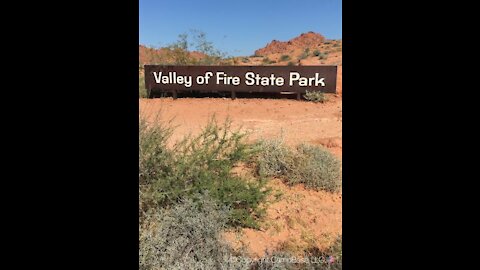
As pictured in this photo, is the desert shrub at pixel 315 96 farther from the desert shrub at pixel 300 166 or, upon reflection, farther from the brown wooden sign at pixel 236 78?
the desert shrub at pixel 300 166

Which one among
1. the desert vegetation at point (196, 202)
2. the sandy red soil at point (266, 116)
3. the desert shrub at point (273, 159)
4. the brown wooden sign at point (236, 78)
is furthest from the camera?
the brown wooden sign at point (236, 78)

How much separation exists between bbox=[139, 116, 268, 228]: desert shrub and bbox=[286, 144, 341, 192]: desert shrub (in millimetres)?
1051

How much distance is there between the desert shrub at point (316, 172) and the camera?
4641 mm

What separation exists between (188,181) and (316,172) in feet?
6.30

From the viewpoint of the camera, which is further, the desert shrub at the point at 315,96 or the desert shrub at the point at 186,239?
the desert shrub at the point at 315,96

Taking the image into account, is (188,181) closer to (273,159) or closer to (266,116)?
(273,159)

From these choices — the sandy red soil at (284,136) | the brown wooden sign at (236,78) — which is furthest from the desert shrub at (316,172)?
the brown wooden sign at (236,78)

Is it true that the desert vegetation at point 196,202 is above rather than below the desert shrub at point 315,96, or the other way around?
below

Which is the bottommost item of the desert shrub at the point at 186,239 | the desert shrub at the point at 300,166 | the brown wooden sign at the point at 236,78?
the desert shrub at the point at 186,239
